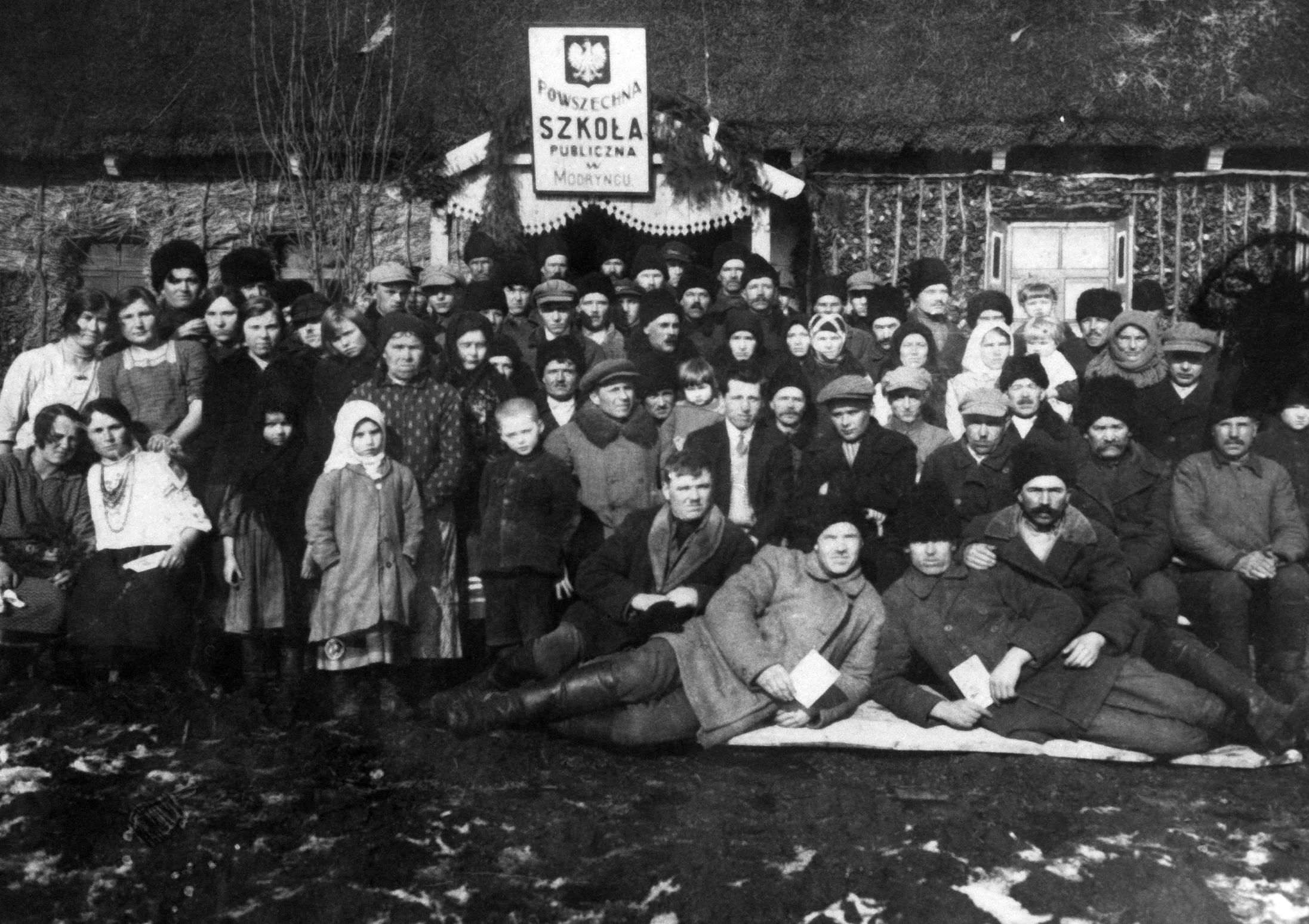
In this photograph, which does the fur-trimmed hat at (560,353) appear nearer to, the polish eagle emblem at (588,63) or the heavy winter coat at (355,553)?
the heavy winter coat at (355,553)

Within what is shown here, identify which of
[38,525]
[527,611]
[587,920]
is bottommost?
[587,920]

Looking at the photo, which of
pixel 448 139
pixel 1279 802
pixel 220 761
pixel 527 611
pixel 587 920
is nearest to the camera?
pixel 587 920

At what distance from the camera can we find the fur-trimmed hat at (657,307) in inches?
263

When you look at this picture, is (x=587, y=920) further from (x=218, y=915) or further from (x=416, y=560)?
(x=416, y=560)

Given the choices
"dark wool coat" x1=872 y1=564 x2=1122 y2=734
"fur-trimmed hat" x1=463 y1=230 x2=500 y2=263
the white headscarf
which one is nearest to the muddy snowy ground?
"dark wool coat" x1=872 y1=564 x2=1122 y2=734

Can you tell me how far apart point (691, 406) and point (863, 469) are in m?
0.97

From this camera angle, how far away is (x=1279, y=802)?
4.20 m

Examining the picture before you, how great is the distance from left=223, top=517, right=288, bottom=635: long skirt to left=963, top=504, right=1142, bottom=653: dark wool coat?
313 cm

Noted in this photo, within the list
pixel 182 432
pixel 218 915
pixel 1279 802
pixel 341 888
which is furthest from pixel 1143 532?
pixel 182 432

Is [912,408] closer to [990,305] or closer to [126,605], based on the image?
[990,305]

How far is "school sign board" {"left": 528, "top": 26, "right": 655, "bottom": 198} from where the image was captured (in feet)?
28.8

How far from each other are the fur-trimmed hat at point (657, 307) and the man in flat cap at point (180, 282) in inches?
93.2

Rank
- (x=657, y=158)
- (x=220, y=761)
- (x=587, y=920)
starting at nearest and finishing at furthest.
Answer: (x=587, y=920), (x=220, y=761), (x=657, y=158)

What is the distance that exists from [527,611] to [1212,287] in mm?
7290
